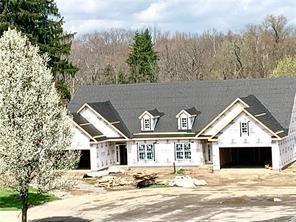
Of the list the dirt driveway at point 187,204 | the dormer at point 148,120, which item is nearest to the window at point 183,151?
the dormer at point 148,120

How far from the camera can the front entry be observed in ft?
162

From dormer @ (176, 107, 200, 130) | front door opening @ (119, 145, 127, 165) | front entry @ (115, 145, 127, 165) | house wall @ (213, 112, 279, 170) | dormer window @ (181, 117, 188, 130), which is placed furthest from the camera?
front door opening @ (119, 145, 127, 165)

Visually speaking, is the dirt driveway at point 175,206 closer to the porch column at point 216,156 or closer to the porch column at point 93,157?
the porch column at point 216,156

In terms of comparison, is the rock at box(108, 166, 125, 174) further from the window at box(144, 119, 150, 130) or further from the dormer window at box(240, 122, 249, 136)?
the dormer window at box(240, 122, 249, 136)

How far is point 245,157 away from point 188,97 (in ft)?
22.3

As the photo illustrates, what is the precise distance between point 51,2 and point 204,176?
69.3ft

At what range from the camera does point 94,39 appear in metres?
166

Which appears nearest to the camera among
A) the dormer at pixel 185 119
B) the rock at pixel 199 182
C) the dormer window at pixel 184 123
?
the rock at pixel 199 182

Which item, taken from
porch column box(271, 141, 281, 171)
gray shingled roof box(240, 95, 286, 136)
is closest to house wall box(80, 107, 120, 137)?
gray shingled roof box(240, 95, 286, 136)

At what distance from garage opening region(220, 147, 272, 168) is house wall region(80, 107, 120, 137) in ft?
28.0

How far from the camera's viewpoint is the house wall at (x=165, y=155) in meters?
46.8

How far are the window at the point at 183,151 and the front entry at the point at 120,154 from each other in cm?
468

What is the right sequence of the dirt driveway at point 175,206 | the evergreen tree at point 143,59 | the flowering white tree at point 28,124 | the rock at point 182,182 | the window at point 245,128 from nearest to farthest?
the flowering white tree at point 28,124 → the dirt driveway at point 175,206 → the rock at point 182,182 → the window at point 245,128 → the evergreen tree at point 143,59

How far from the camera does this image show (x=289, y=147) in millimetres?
45906
